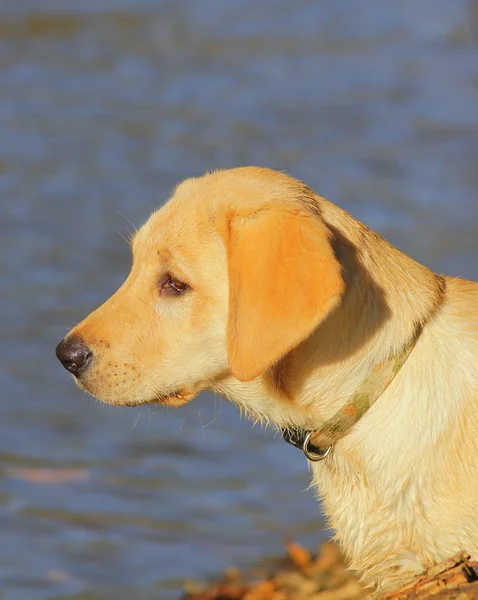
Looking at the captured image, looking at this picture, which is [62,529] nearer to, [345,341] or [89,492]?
[89,492]

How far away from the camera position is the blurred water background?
681 centimetres

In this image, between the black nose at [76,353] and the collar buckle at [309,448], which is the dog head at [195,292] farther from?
the collar buckle at [309,448]

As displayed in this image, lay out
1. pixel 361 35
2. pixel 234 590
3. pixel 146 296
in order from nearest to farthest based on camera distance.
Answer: pixel 146 296 → pixel 234 590 → pixel 361 35

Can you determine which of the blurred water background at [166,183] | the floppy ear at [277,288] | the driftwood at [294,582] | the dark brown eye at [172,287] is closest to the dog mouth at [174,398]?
the dark brown eye at [172,287]

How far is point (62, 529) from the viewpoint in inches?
266

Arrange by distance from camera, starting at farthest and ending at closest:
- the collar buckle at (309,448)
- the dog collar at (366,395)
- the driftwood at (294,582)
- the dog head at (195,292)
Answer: the driftwood at (294,582)
the collar buckle at (309,448)
the dog collar at (366,395)
the dog head at (195,292)

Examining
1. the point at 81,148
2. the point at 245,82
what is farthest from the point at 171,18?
the point at 81,148

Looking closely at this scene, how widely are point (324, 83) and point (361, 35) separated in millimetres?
2741

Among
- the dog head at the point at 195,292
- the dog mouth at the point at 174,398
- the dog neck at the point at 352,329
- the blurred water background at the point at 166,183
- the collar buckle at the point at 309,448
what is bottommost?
the collar buckle at the point at 309,448

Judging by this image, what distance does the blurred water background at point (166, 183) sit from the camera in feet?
22.3

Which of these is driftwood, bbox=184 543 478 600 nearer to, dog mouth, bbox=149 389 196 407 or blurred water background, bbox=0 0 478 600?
blurred water background, bbox=0 0 478 600

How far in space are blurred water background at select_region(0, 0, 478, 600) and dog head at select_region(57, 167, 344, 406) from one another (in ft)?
A: 6.73

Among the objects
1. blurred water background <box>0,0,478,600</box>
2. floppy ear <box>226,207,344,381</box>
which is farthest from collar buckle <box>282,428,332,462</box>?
blurred water background <box>0,0,478,600</box>

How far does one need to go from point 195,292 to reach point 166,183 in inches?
305
